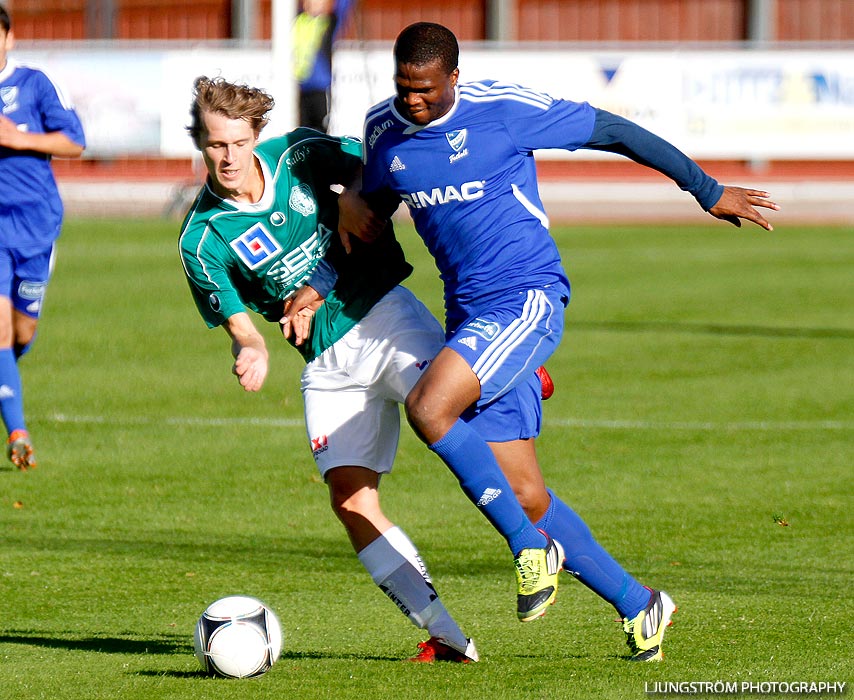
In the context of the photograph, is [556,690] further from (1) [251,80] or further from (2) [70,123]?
(1) [251,80]

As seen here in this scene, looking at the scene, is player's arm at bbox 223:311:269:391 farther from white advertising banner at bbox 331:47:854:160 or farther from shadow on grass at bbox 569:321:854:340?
white advertising banner at bbox 331:47:854:160

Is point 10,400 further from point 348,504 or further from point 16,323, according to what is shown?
point 348,504

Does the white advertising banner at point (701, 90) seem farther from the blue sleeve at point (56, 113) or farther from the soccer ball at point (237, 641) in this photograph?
the soccer ball at point (237, 641)

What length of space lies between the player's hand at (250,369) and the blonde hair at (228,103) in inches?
30.8

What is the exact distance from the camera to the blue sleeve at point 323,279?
17.5 ft

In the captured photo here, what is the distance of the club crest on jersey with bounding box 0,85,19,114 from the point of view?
8891 millimetres

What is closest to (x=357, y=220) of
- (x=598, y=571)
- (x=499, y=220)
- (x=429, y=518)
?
(x=499, y=220)

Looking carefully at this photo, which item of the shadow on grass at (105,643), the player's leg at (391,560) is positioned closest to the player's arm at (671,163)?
the player's leg at (391,560)

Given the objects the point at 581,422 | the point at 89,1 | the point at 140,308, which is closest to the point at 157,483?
the point at 581,422

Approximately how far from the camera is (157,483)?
27.6 ft

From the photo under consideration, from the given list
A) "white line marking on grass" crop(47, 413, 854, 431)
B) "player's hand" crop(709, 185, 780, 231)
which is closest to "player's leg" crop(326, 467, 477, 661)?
"player's hand" crop(709, 185, 780, 231)

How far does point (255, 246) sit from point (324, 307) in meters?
0.32

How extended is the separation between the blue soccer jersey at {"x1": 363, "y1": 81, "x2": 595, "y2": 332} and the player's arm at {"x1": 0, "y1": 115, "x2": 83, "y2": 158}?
12.9 feet

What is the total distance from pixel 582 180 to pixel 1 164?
67.8ft
